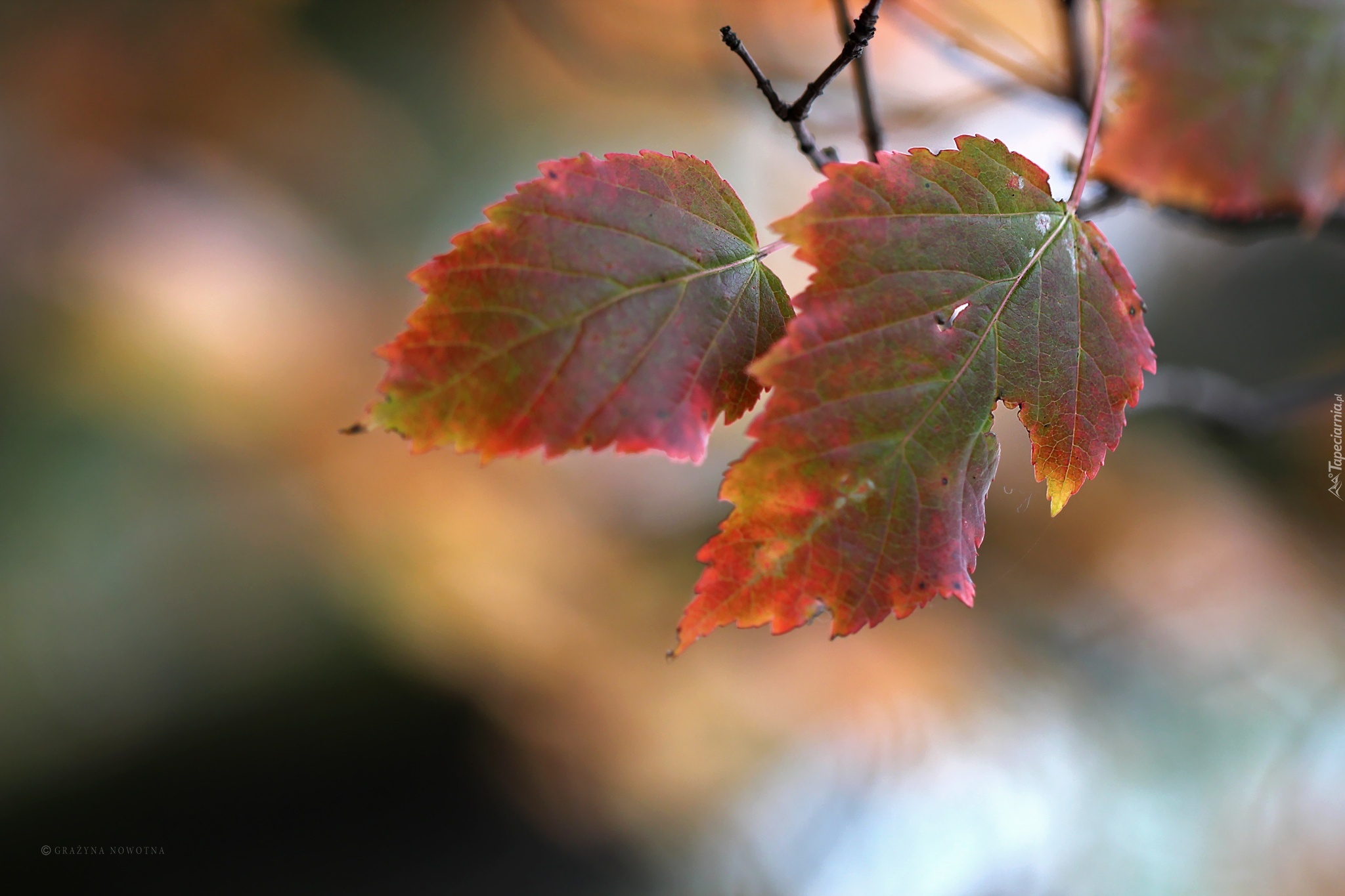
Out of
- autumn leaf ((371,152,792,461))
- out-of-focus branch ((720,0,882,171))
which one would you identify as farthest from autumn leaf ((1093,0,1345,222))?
autumn leaf ((371,152,792,461))

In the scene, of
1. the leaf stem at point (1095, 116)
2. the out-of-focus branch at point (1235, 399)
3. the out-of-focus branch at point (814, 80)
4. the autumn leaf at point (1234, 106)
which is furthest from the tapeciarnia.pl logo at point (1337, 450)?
the out-of-focus branch at point (814, 80)

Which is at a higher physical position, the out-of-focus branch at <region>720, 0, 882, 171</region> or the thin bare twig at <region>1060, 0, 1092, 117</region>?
the thin bare twig at <region>1060, 0, 1092, 117</region>

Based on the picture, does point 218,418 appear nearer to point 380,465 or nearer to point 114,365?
point 114,365

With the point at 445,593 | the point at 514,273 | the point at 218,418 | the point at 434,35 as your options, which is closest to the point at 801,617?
the point at 514,273

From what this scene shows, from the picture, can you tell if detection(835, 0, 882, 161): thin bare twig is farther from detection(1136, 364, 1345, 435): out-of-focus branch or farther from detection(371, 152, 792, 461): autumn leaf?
detection(1136, 364, 1345, 435): out-of-focus branch

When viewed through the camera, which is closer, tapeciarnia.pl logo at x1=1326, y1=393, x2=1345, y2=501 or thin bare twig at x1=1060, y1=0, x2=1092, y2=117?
thin bare twig at x1=1060, y1=0, x2=1092, y2=117

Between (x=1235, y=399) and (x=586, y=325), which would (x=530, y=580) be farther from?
(x=586, y=325)

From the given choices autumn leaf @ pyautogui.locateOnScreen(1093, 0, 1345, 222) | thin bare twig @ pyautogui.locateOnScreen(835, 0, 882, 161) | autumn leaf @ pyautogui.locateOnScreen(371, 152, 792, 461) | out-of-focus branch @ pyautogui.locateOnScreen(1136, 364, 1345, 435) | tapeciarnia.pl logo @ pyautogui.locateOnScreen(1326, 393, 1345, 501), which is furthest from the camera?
tapeciarnia.pl logo @ pyautogui.locateOnScreen(1326, 393, 1345, 501)
